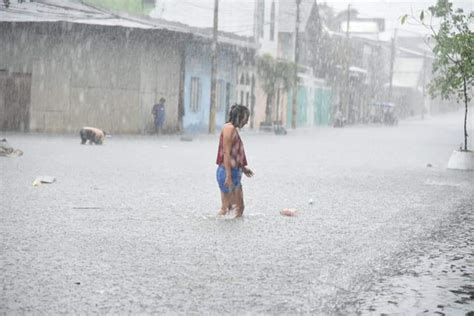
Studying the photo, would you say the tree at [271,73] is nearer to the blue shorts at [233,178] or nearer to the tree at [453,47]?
the tree at [453,47]

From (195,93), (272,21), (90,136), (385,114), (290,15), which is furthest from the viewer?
(385,114)

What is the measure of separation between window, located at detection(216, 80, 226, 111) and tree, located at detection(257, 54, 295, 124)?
12.0 ft

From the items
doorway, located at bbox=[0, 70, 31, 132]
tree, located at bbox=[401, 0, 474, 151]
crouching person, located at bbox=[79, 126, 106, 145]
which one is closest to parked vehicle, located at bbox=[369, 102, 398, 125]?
doorway, located at bbox=[0, 70, 31, 132]

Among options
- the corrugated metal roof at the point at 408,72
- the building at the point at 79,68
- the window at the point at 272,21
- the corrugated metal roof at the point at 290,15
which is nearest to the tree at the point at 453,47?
the building at the point at 79,68

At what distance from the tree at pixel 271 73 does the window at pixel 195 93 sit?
666 centimetres

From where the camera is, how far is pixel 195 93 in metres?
36.8

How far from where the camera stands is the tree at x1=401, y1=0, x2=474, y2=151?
60.5 ft

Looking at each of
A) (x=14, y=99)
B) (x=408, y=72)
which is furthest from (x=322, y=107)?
(x=408, y=72)

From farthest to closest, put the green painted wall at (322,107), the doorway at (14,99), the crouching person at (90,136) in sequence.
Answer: the green painted wall at (322,107)
the doorway at (14,99)
the crouching person at (90,136)

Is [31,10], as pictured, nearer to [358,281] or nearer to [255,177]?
[255,177]

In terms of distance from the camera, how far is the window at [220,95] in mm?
39594

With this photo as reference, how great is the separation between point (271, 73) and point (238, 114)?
34.1 m

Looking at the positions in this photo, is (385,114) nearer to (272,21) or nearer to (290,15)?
(290,15)

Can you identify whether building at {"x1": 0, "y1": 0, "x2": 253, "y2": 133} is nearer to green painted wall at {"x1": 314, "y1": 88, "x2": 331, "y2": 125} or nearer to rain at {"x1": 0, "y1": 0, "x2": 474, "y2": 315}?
rain at {"x1": 0, "y1": 0, "x2": 474, "y2": 315}
